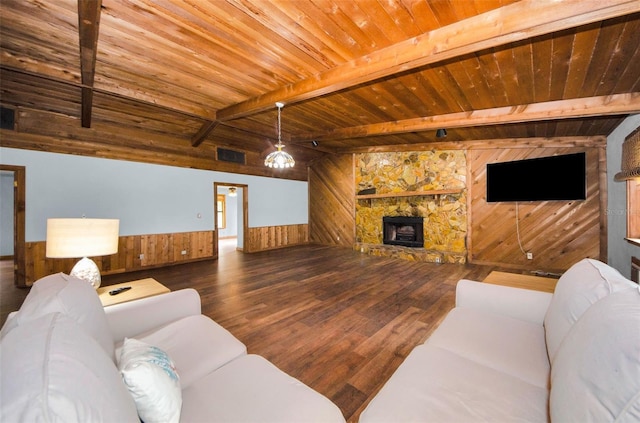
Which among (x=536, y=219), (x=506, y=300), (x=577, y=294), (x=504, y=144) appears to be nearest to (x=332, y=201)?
(x=504, y=144)

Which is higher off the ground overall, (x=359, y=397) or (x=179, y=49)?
(x=179, y=49)

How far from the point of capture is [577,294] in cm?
135

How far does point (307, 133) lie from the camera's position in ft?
19.6

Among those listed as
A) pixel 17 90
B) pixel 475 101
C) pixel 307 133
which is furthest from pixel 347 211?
pixel 17 90

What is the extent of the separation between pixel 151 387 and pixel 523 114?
512 cm

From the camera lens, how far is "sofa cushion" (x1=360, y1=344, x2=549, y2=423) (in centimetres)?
102

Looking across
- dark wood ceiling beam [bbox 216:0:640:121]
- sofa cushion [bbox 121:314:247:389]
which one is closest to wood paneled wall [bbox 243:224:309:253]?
dark wood ceiling beam [bbox 216:0:640:121]

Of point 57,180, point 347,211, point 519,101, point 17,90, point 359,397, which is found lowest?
point 359,397

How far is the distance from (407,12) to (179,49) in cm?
241

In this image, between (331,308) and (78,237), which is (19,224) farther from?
(331,308)

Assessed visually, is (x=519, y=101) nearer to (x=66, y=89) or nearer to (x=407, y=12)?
(x=407, y=12)

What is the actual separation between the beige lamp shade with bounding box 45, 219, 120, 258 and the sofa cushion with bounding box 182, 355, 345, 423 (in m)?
1.42

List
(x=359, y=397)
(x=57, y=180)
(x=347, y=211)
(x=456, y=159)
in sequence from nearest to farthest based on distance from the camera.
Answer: (x=359, y=397) < (x=57, y=180) < (x=456, y=159) < (x=347, y=211)

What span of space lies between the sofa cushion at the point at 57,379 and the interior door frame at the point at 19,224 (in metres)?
5.41
